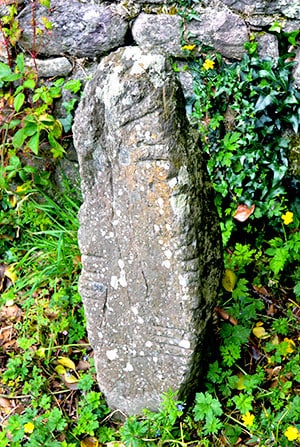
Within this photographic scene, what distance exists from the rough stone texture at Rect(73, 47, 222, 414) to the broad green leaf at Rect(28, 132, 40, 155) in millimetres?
1071

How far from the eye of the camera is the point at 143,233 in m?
2.22

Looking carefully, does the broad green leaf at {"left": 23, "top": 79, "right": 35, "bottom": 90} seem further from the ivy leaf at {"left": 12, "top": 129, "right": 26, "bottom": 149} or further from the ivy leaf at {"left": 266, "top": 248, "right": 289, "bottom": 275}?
the ivy leaf at {"left": 266, "top": 248, "right": 289, "bottom": 275}

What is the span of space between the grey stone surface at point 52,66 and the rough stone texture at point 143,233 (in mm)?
1320

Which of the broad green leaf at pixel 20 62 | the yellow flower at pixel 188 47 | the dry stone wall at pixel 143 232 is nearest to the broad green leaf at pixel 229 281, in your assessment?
the dry stone wall at pixel 143 232

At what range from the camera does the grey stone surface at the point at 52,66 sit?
3.42 m

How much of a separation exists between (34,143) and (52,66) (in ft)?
1.43

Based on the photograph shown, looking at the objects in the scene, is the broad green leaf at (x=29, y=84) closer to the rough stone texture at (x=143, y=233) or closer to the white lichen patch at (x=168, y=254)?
the rough stone texture at (x=143, y=233)

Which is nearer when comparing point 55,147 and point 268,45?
point 268,45

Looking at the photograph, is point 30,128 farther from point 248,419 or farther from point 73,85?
point 248,419

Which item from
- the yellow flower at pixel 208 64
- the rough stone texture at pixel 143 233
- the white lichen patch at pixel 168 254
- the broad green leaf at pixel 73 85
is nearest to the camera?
the rough stone texture at pixel 143 233

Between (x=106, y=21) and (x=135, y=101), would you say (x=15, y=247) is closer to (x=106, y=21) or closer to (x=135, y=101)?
(x=106, y=21)

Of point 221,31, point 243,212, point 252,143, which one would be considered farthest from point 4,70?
point 243,212

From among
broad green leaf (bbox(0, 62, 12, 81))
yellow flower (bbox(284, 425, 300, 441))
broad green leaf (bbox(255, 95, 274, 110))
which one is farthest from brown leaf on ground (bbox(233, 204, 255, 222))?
broad green leaf (bbox(0, 62, 12, 81))

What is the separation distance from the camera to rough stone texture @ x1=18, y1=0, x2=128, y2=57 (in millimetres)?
3236
